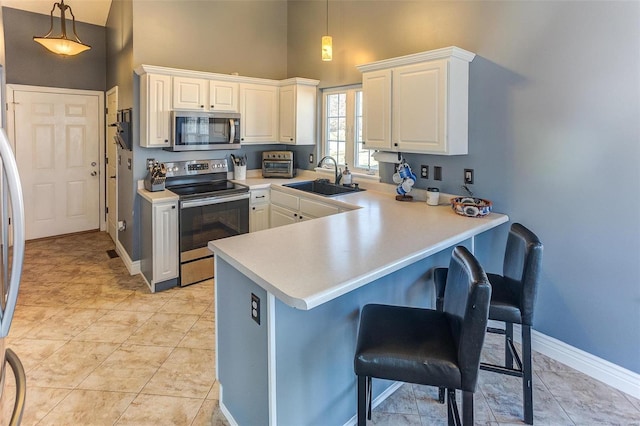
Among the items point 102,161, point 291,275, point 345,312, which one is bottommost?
point 345,312

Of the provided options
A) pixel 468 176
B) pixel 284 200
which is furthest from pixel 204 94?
pixel 468 176

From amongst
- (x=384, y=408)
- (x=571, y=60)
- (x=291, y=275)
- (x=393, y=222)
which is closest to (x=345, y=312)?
(x=291, y=275)

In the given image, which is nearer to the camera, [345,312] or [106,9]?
[345,312]

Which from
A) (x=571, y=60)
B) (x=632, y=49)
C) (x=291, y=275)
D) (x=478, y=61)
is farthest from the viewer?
(x=478, y=61)

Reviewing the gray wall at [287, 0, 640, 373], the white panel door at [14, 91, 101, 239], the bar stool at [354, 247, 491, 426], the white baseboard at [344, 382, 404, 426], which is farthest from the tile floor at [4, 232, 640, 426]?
the white panel door at [14, 91, 101, 239]

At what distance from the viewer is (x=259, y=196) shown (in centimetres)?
416

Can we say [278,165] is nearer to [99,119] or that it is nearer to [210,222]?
[210,222]

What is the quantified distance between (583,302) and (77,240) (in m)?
5.83

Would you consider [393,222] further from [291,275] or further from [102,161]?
[102,161]

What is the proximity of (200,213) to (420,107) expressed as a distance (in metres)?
2.24

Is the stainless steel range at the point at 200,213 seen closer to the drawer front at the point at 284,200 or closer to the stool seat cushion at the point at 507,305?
the drawer front at the point at 284,200

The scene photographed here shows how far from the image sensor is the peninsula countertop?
147 cm

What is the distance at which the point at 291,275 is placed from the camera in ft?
5.02

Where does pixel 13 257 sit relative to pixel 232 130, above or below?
below
